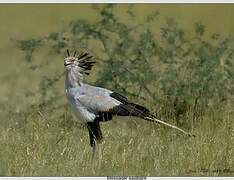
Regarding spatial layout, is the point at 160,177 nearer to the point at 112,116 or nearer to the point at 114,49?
the point at 112,116

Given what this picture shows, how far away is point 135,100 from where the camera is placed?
38.5ft

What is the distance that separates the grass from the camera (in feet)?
29.2

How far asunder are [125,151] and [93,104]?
810 mm

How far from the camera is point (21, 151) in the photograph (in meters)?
→ 9.29

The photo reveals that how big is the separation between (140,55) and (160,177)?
3.55 metres

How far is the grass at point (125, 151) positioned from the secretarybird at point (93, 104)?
0.21m

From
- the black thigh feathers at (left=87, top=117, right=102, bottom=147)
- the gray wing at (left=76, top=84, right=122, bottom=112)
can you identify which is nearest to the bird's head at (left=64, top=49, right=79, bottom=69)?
the gray wing at (left=76, top=84, right=122, bottom=112)

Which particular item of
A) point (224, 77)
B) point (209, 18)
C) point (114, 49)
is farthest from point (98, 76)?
point (209, 18)

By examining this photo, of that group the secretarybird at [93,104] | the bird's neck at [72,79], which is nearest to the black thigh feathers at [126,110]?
the secretarybird at [93,104]

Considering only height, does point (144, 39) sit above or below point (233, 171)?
above

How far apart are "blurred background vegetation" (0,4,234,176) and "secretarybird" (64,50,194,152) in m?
0.21

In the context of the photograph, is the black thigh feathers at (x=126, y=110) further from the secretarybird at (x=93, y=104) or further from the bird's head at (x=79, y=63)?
the bird's head at (x=79, y=63)

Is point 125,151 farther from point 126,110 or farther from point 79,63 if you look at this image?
point 79,63

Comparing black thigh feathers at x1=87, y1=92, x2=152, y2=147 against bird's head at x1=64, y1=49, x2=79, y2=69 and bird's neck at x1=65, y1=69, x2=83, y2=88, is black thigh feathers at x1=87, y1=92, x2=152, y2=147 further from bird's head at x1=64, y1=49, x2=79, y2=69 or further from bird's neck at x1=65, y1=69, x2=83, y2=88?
bird's head at x1=64, y1=49, x2=79, y2=69
